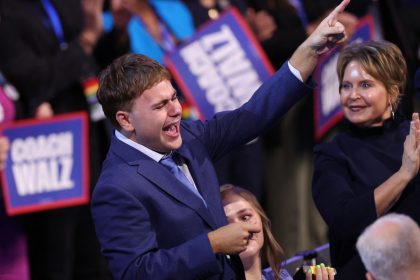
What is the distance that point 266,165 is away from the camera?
6.13 meters

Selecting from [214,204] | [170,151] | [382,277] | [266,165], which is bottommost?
[266,165]

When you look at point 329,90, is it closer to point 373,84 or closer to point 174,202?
point 373,84

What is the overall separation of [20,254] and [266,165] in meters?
1.82

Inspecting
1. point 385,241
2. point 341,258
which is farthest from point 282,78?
point 385,241

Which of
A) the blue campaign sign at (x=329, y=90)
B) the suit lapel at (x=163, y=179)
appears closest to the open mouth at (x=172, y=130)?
the suit lapel at (x=163, y=179)

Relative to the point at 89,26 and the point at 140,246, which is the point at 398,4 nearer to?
the point at 89,26

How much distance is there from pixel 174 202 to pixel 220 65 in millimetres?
2186

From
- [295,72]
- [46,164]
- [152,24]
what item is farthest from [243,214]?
[152,24]

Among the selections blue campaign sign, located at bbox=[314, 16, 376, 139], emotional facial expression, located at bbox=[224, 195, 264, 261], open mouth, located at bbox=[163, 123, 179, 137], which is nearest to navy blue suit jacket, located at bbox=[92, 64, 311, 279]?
open mouth, located at bbox=[163, 123, 179, 137]

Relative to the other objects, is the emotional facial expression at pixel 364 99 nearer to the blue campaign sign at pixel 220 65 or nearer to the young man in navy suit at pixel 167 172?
the young man in navy suit at pixel 167 172

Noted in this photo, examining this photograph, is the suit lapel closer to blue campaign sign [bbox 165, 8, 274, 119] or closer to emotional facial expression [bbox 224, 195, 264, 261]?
emotional facial expression [bbox 224, 195, 264, 261]

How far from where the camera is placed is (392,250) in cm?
264

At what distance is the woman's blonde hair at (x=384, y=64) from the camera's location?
3.74 meters

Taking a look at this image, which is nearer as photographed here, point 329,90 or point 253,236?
point 253,236
